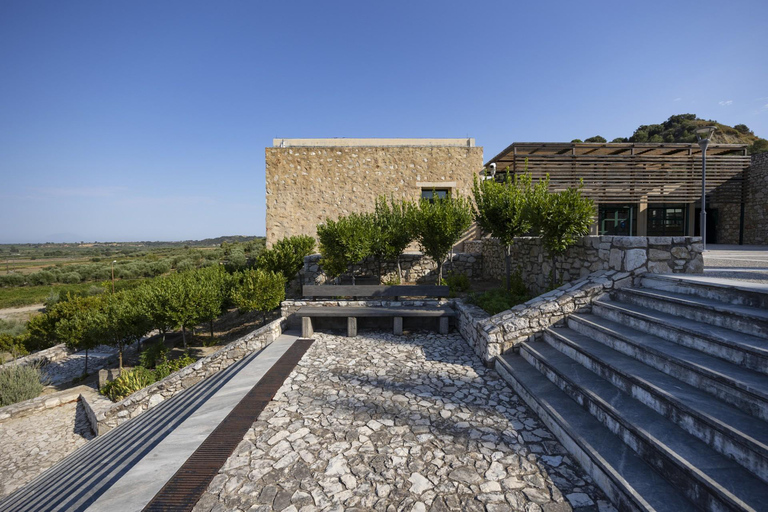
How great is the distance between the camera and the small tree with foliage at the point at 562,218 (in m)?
6.02

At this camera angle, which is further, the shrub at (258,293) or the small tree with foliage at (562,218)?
the shrub at (258,293)

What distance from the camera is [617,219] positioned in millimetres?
15797

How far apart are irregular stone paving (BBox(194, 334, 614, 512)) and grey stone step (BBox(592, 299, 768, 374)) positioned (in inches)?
70.9

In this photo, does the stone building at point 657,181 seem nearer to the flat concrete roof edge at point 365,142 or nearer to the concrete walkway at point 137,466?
the flat concrete roof edge at point 365,142

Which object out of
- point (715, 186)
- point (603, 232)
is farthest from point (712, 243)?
point (603, 232)

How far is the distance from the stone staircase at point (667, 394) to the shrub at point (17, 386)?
13.5m

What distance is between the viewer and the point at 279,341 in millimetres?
7000

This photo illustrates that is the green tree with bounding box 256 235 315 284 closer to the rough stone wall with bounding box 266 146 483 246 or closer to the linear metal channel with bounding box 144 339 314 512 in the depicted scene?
the rough stone wall with bounding box 266 146 483 246

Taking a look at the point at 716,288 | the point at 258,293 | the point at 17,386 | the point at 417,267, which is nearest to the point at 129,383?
the point at 258,293

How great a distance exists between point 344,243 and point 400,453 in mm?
6787

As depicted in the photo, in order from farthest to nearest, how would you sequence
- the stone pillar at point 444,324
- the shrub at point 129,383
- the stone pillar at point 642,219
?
the stone pillar at point 642,219 → the shrub at point 129,383 → the stone pillar at point 444,324

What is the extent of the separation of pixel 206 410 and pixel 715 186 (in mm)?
22264

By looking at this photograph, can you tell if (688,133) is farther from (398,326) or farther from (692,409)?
(692,409)

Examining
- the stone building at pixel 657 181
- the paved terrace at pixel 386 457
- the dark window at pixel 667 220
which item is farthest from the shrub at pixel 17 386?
the dark window at pixel 667 220
